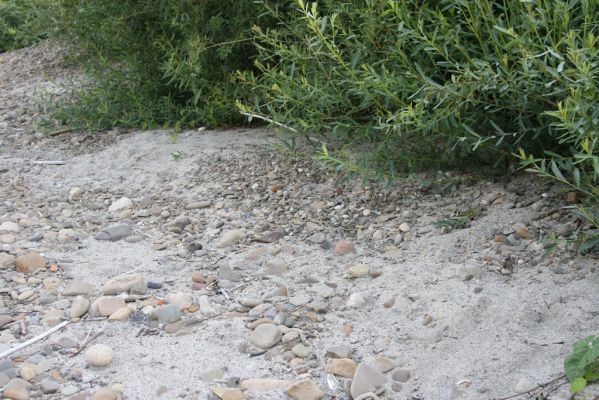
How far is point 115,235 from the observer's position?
4.30 metres

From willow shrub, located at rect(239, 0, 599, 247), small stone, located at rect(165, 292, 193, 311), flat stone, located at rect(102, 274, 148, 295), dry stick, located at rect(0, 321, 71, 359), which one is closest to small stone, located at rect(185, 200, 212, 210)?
willow shrub, located at rect(239, 0, 599, 247)

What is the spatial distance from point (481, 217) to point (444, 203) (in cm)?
26

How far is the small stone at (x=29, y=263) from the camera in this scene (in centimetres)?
383

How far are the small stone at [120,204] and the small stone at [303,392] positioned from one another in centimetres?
218

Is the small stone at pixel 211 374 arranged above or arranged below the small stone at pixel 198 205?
above

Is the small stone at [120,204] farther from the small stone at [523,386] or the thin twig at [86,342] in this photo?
the small stone at [523,386]

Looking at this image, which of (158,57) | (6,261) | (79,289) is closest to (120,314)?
(79,289)

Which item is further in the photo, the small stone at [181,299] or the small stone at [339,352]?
the small stone at [181,299]

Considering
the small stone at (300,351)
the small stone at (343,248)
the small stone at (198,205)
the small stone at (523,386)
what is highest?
the small stone at (523,386)

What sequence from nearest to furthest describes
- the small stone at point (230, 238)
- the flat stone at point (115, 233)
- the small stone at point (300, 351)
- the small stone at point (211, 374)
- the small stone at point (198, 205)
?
the small stone at point (211, 374) < the small stone at point (300, 351) < the small stone at point (230, 238) < the flat stone at point (115, 233) < the small stone at point (198, 205)

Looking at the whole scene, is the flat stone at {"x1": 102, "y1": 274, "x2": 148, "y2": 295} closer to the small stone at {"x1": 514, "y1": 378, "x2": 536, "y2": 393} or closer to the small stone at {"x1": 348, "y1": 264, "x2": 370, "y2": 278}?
the small stone at {"x1": 348, "y1": 264, "x2": 370, "y2": 278}

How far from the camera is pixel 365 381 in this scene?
113 inches

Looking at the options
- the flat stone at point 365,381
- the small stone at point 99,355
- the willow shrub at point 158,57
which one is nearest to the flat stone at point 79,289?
the small stone at point 99,355

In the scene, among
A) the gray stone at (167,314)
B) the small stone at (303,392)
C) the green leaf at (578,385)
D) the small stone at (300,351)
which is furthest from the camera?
the gray stone at (167,314)
